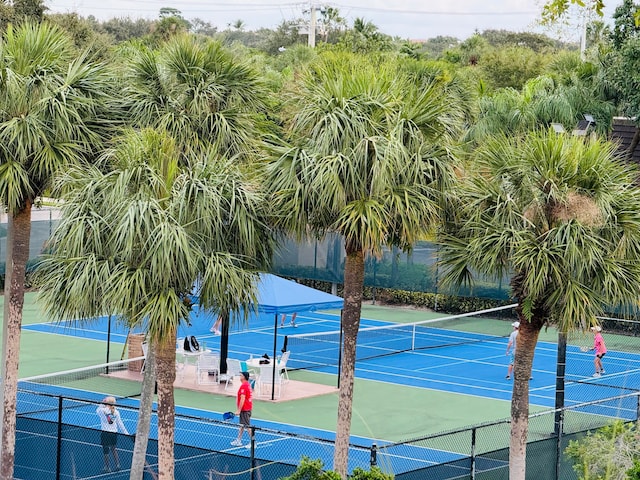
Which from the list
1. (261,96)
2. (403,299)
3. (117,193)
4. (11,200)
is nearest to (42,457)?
(11,200)

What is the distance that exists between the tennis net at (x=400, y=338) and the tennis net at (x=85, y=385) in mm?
4440

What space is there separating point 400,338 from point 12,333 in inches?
745

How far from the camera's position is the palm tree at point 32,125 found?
16094mm

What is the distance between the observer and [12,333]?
17.2m

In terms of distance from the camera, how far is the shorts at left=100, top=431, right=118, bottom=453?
1702cm

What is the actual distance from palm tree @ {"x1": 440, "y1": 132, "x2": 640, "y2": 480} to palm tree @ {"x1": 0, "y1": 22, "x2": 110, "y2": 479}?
5.61 metres

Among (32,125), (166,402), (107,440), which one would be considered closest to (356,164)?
(166,402)

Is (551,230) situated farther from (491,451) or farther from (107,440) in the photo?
(107,440)

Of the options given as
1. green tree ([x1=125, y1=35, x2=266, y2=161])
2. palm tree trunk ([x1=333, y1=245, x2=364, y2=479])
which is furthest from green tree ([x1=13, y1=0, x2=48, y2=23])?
palm tree trunk ([x1=333, y1=245, x2=364, y2=479])

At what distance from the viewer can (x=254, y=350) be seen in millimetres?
32219

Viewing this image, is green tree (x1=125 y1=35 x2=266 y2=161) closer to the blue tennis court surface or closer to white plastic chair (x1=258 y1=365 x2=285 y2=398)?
white plastic chair (x1=258 y1=365 x2=285 y2=398)

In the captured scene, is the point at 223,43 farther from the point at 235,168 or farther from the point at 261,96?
the point at 235,168

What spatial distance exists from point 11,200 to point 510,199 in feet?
23.7

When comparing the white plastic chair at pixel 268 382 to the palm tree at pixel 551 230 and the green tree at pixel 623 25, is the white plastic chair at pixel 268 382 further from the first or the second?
the green tree at pixel 623 25
